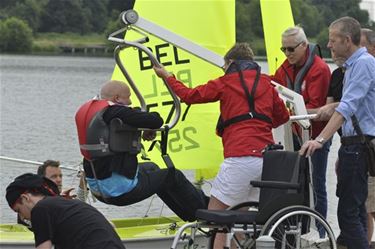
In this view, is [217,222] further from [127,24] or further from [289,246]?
[127,24]

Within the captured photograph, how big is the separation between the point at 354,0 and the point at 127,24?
94.9 feet

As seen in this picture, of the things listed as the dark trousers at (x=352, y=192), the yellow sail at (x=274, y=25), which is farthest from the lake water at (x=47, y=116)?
the dark trousers at (x=352, y=192)

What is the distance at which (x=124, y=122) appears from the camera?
600 centimetres

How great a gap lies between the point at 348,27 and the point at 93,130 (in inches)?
64.5

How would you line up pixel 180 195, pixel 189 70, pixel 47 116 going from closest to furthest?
pixel 180 195, pixel 189 70, pixel 47 116

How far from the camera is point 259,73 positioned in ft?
20.1

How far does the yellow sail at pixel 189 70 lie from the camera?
8617 mm

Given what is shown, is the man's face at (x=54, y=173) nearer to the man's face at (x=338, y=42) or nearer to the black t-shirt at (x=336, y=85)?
the black t-shirt at (x=336, y=85)

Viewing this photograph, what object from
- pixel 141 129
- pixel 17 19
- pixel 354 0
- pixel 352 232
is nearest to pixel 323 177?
pixel 352 232

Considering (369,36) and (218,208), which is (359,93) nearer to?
(218,208)

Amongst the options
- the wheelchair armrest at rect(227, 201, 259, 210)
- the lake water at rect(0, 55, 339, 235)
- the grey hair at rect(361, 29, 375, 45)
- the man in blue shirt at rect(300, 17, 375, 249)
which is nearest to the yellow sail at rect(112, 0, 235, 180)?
the lake water at rect(0, 55, 339, 235)

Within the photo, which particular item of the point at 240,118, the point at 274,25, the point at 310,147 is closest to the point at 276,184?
the point at 310,147

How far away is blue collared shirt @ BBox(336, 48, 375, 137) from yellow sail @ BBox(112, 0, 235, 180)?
2557mm

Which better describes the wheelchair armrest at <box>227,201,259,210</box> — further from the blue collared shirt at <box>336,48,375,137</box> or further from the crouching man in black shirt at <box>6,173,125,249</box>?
the crouching man in black shirt at <box>6,173,125,249</box>
